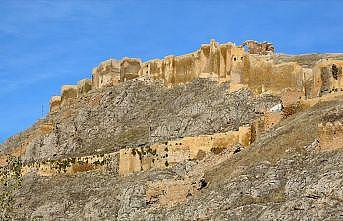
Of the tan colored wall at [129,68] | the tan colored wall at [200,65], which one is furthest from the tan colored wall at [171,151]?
the tan colored wall at [129,68]

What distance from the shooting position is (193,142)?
5378 cm

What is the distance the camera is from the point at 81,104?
86688 mm

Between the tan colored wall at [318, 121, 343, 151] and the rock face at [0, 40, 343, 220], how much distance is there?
0.17 ft

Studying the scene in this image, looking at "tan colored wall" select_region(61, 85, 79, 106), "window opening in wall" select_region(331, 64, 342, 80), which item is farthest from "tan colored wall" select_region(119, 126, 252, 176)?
"tan colored wall" select_region(61, 85, 79, 106)

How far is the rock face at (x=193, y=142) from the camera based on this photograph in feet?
115

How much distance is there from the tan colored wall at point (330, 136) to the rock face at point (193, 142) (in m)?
0.05

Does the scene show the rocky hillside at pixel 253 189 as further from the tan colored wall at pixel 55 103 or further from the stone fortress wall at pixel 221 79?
the tan colored wall at pixel 55 103

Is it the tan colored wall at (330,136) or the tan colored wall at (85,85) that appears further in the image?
the tan colored wall at (85,85)

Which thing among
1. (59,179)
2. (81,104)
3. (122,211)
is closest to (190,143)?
(122,211)

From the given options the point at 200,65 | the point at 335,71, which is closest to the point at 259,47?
the point at 200,65

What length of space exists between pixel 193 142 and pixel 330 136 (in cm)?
Result: 1922

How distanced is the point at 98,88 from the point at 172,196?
164 ft

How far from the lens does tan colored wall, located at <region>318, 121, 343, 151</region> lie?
115ft

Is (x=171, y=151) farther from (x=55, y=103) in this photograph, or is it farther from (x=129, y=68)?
(x=55, y=103)
